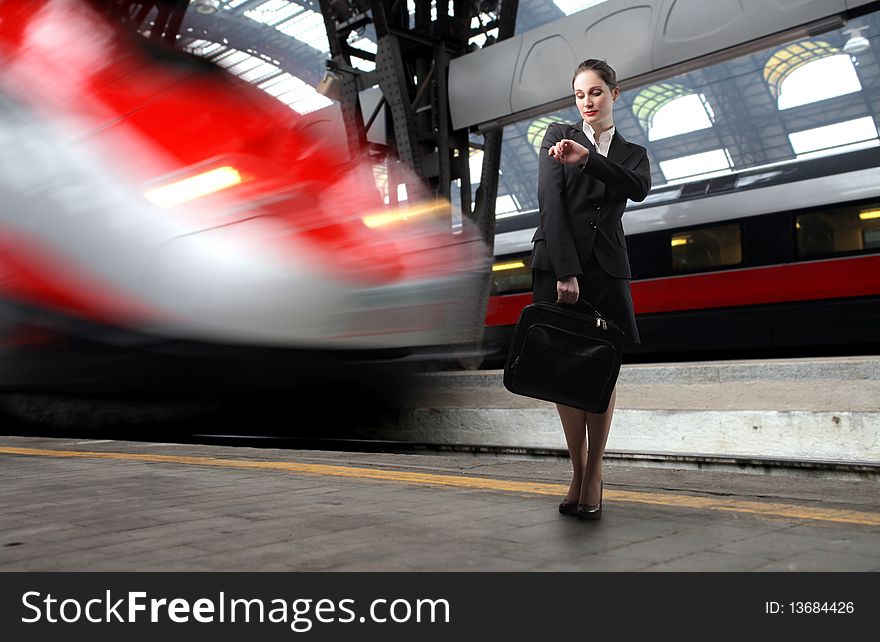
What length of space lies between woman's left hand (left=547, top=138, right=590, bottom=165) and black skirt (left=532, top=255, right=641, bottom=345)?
0.36m

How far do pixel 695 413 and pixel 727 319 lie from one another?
6.39m

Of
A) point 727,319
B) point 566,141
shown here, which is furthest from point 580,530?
point 727,319

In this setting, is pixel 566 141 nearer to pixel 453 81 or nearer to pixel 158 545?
pixel 158 545

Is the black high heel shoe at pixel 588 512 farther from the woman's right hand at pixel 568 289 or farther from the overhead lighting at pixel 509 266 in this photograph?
the overhead lighting at pixel 509 266

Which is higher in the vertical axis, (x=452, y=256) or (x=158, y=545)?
(x=452, y=256)

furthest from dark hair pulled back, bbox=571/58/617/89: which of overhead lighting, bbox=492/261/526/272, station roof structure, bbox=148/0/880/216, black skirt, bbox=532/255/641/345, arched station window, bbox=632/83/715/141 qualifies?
arched station window, bbox=632/83/715/141

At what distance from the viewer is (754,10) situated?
6516mm

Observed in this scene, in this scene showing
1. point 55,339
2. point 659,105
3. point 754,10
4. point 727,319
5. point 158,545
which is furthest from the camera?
point 659,105

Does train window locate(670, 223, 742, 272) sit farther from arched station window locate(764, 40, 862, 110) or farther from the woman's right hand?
arched station window locate(764, 40, 862, 110)

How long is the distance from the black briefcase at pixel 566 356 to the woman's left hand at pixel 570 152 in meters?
0.49

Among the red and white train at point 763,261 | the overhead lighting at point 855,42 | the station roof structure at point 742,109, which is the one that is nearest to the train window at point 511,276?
the red and white train at point 763,261

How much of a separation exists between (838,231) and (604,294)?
8182 millimetres

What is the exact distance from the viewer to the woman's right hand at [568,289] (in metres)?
2.79

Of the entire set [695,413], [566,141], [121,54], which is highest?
[121,54]
